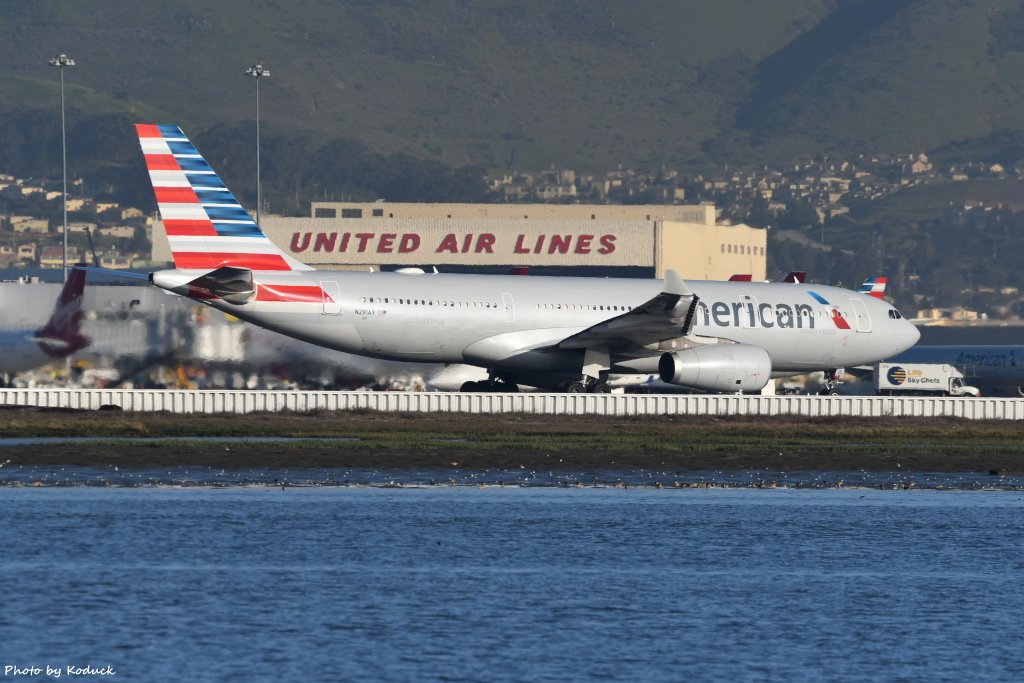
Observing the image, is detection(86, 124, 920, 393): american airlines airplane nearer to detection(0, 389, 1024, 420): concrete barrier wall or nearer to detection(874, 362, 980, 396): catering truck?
detection(0, 389, 1024, 420): concrete barrier wall

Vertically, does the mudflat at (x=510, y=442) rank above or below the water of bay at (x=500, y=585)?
above

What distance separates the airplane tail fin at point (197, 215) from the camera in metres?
53.8

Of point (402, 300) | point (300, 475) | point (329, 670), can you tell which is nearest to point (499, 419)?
point (402, 300)

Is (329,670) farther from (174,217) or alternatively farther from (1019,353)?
(1019,353)

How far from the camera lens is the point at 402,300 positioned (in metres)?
54.2

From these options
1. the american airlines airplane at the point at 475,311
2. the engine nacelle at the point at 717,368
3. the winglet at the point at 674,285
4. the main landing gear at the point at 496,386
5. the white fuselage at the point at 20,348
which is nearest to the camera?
the american airlines airplane at the point at 475,311

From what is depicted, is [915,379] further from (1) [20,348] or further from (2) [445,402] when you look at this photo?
(1) [20,348]

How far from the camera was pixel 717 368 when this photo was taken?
5538 cm

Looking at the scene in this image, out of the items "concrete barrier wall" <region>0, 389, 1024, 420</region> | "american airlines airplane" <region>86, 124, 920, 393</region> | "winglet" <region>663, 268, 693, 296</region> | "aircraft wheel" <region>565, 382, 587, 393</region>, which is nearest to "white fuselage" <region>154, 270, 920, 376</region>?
"american airlines airplane" <region>86, 124, 920, 393</region>

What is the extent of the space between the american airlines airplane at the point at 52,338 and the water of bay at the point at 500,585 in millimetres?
23103

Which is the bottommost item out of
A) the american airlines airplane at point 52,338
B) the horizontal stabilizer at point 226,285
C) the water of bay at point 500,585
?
the water of bay at point 500,585

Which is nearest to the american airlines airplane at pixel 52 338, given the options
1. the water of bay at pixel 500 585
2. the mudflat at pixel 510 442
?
the mudflat at pixel 510 442

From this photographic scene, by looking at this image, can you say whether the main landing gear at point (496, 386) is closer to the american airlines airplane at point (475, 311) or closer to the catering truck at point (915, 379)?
the american airlines airplane at point (475, 311)

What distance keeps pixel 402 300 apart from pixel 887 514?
23.2 metres
